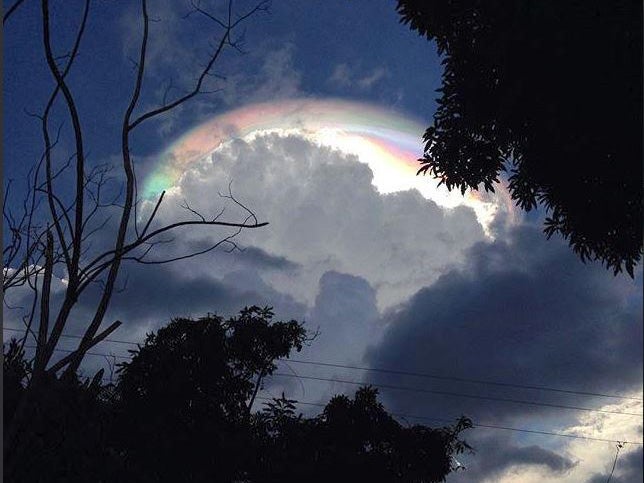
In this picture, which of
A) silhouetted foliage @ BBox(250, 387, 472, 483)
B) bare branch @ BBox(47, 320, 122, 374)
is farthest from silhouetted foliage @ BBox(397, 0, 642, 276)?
silhouetted foliage @ BBox(250, 387, 472, 483)

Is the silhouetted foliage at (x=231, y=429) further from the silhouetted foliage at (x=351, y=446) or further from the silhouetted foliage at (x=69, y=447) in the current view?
the silhouetted foliage at (x=69, y=447)

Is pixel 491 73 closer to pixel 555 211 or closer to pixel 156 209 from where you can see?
pixel 555 211

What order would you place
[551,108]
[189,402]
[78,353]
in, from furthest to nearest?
[189,402], [551,108], [78,353]

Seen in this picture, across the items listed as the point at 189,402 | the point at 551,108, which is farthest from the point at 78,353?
the point at 189,402

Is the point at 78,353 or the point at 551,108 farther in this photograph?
the point at 551,108

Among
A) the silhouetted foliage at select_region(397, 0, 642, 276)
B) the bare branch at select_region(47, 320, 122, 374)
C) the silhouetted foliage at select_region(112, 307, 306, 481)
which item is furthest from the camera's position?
the silhouetted foliage at select_region(112, 307, 306, 481)

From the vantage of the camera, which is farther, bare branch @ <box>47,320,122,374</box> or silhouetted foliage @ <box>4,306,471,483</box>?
silhouetted foliage @ <box>4,306,471,483</box>

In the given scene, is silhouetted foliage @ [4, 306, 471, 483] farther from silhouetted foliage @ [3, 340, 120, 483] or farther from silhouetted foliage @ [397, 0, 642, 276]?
silhouetted foliage @ [397, 0, 642, 276]

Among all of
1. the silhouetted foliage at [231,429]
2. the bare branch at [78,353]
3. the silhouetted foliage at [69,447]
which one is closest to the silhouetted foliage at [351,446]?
the silhouetted foliage at [231,429]

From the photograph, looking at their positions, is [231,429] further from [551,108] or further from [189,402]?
[551,108]

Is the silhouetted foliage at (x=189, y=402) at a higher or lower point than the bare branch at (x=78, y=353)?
higher
